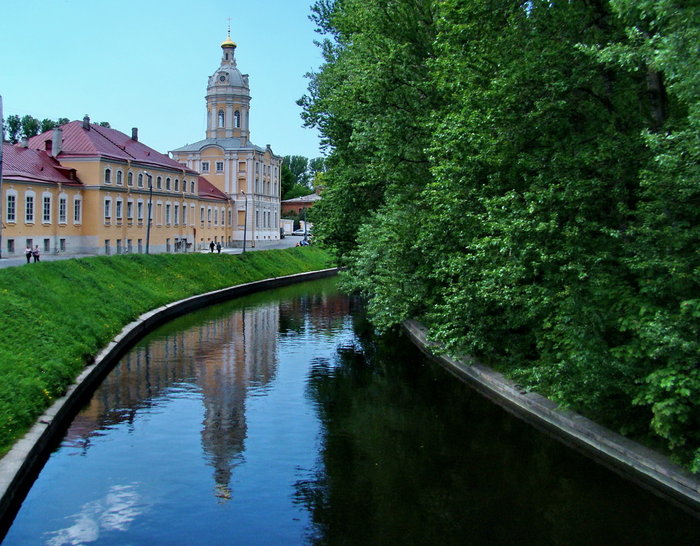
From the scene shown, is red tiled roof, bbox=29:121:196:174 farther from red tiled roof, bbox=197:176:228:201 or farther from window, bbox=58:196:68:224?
red tiled roof, bbox=197:176:228:201

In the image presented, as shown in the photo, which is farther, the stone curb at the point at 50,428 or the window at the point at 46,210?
the window at the point at 46,210

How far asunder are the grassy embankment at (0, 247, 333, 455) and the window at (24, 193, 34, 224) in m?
8.64

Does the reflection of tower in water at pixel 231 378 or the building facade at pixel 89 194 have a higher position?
the building facade at pixel 89 194

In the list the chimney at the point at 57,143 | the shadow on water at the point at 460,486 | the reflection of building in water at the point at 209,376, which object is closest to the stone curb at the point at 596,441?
the shadow on water at the point at 460,486

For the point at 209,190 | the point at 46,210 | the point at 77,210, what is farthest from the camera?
the point at 209,190

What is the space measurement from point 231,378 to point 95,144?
40441 mm

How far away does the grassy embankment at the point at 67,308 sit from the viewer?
678 inches

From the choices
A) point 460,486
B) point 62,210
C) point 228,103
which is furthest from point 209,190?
point 460,486

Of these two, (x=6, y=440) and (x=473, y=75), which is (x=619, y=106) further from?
(x=6, y=440)

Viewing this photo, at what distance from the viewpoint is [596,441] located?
625 inches

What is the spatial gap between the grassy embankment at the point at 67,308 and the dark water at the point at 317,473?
1313 millimetres

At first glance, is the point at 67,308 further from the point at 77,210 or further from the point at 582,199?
the point at 77,210

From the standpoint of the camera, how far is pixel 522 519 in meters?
12.8

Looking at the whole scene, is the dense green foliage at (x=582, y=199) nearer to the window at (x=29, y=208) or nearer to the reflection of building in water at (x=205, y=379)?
the reflection of building in water at (x=205, y=379)
